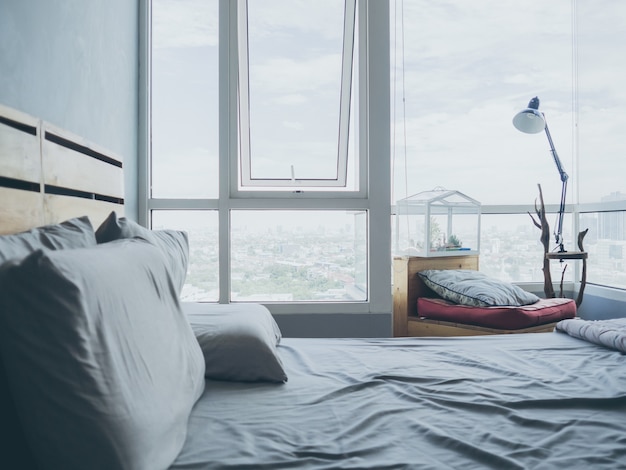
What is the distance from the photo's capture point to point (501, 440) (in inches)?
40.6

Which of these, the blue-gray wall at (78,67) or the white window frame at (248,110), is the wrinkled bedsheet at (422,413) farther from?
the white window frame at (248,110)

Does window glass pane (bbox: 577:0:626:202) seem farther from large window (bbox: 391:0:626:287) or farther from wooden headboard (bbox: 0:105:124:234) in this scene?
wooden headboard (bbox: 0:105:124:234)

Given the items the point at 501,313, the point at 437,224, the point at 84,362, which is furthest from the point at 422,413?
the point at 437,224

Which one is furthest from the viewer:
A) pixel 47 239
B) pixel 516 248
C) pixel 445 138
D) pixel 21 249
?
pixel 516 248

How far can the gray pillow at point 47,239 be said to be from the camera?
870 mm

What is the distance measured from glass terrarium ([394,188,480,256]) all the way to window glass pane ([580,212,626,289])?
0.97 meters

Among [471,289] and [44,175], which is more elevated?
[44,175]

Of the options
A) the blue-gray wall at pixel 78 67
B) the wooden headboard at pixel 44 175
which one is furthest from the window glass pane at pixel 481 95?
the wooden headboard at pixel 44 175

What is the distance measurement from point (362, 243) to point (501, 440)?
2272 mm

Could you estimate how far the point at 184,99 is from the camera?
3127 millimetres

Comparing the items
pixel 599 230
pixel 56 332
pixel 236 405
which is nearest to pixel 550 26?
pixel 599 230

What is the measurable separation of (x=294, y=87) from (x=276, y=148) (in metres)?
0.43

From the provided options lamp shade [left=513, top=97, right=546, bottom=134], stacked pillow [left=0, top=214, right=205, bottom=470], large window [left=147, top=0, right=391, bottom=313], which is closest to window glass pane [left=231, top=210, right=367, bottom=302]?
large window [left=147, top=0, right=391, bottom=313]

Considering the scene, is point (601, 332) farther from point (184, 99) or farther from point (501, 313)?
point (184, 99)
